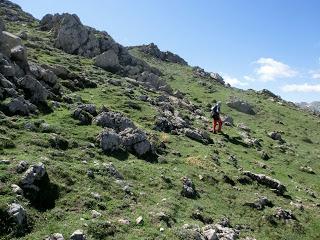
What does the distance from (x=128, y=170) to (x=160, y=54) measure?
98771 mm

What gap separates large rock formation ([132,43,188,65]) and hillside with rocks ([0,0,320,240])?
65.9 metres

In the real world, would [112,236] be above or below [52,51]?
below

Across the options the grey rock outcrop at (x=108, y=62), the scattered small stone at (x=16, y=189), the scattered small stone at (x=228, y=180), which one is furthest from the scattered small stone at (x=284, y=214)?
the grey rock outcrop at (x=108, y=62)

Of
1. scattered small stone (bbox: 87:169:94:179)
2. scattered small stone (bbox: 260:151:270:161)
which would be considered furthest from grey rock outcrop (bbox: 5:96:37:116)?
scattered small stone (bbox: 260:151:270:161)

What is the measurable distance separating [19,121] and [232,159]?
18.4m

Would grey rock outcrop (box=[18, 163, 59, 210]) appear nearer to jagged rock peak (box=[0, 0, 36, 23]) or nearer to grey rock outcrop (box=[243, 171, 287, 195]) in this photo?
grey rock outcrop (box=[243, 171, 287, 195])

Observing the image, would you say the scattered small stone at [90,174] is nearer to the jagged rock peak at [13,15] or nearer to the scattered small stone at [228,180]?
the scattered small stone at [228,180]

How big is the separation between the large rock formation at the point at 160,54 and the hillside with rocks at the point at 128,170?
2595 inches

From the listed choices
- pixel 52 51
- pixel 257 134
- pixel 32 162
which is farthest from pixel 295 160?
pixel 52 51

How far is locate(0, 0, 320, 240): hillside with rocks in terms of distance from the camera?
19.8m

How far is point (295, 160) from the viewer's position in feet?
153

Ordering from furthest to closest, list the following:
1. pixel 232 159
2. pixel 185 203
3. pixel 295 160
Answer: pixel 295 160, pixel 232 159, pixel 185 203

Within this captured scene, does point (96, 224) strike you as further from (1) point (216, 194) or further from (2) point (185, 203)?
(1) point (216, 194)

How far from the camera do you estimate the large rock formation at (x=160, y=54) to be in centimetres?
12138
